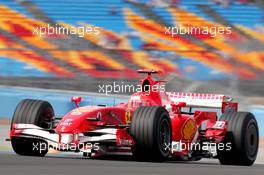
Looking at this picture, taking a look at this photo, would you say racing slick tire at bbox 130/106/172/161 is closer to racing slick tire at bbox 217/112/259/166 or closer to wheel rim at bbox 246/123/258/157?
racing slick tire at bbox 217/112/259/166

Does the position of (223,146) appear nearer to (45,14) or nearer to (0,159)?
(0,159)

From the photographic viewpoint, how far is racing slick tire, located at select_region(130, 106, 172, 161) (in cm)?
1041

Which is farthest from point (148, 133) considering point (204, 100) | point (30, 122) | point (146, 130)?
point (204, 100)

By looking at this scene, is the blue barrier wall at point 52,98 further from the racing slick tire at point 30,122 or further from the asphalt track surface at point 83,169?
the asphalt track surface at point 83,169

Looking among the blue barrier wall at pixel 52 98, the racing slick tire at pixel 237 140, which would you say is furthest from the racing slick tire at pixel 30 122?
the blue barrier wall at pixel 52 98

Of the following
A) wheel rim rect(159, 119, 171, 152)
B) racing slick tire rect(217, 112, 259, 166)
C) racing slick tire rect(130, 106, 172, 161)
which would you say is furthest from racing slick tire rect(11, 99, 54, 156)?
racing slick tire rect(217, 112, 259, 166)

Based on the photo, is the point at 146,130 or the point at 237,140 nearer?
the point at 146,130

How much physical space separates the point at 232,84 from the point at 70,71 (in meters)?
4.30

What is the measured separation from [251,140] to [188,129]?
3.51 ft

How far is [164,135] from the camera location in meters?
10.9

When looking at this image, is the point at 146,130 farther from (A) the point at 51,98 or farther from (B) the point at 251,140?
(A) the point at 51,98

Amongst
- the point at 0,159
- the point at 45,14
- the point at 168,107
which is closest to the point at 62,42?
the point at 45,14

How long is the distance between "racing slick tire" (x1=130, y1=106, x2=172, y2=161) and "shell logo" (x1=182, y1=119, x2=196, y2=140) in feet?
2.87

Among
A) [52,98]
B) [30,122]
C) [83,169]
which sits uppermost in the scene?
[52,98]
